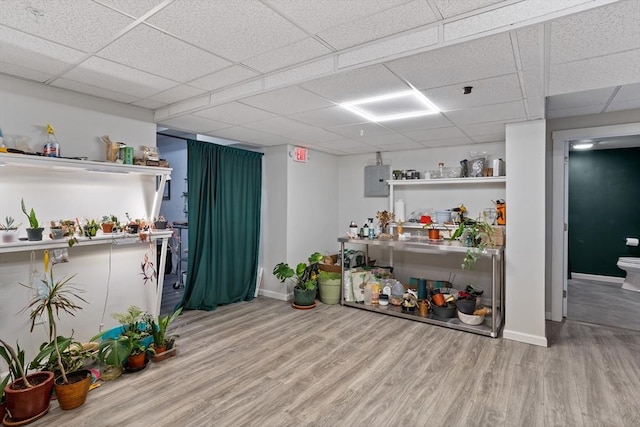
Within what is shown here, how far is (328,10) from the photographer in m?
1.62

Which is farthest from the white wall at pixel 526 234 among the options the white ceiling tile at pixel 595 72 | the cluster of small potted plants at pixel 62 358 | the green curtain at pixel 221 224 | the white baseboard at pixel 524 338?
the cluster of small potted plants at pixel 62 358

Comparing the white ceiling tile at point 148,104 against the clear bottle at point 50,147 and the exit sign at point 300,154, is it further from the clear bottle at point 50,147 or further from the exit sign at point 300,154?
the exit sign at point 300,154

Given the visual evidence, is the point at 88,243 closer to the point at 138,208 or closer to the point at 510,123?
the point at 138,208

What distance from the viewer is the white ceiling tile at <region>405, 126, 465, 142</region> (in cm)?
385

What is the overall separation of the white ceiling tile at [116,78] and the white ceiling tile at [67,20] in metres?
0.30

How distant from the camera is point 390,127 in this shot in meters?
3.74

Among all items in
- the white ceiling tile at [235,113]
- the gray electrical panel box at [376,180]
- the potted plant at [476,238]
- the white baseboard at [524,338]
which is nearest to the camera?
the white ceiling tile at [235,113]

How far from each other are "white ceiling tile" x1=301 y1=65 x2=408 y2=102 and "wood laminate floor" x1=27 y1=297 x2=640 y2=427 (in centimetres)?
225

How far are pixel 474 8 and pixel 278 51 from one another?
3.67 feet

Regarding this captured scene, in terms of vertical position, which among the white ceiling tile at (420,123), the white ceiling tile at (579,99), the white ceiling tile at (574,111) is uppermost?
the white ceiling tile at (574,111)

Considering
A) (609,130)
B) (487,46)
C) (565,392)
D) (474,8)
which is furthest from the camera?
(609,130)

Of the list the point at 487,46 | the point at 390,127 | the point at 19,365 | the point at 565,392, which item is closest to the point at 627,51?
the point at 487,46

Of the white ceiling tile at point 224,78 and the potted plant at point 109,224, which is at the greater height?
the white ceiling tile at point 224,78

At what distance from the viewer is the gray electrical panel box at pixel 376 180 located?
5320 mm
